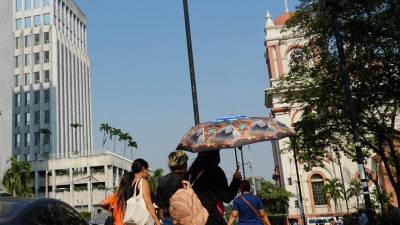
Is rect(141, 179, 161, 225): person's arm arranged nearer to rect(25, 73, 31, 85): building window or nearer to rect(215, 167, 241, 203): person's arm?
rect(215, 167, 241, 203): person's arm

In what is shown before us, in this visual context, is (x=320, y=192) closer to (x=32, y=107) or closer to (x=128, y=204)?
(x=128, y=204)

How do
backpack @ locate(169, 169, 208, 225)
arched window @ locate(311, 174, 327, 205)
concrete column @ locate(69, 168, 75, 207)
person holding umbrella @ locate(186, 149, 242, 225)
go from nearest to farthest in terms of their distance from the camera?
backpack @ locate(169, 169, 208, 225)
person holding umbrella @ locate(186, 149, 242, 225)
arched window @ locate(311, 174, 327, 205)
concrete column @ locate(69, 168, 75, 207)

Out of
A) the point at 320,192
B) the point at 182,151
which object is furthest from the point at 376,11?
the point at 320,192

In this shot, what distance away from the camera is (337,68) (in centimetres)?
1814

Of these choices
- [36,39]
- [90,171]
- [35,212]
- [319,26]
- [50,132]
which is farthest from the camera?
[36,39]

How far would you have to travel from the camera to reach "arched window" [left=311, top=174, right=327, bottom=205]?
47438mm

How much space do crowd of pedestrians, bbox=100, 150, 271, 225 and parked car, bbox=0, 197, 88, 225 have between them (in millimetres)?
847

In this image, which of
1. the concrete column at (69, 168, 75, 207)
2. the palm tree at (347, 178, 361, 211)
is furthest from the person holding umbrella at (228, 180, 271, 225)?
the concrete column at (69, 168, 75, 207)

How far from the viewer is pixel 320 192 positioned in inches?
1880

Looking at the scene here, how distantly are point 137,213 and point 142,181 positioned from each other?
404mm

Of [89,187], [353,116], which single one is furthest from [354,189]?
[89,187]

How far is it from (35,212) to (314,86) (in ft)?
51.9

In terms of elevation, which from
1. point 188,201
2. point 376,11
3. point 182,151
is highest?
point 376,11

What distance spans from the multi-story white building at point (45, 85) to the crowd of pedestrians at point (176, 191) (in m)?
75.2
